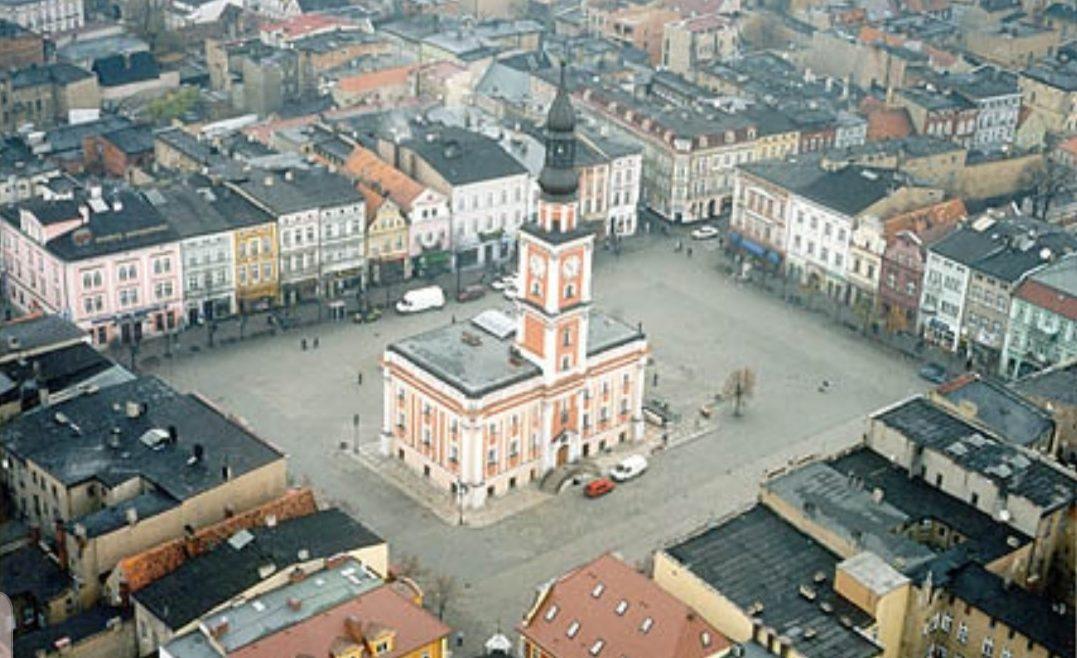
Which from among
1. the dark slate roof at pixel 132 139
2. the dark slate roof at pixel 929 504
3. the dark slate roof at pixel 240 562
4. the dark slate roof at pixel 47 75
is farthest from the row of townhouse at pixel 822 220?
the dark slate roof at pixel 47 75

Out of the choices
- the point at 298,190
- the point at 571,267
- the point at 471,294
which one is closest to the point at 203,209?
the point at 298,190

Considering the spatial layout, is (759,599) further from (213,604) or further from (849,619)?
(213,604)

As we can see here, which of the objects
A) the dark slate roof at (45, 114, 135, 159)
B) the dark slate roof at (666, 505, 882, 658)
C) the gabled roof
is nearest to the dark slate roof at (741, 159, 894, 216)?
the gabled roof

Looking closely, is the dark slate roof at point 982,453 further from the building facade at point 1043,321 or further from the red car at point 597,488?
the building facade at point 1043,321

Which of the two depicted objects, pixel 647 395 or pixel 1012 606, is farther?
pixel 647 395

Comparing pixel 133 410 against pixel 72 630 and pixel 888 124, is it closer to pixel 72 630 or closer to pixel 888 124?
pixel 72 630

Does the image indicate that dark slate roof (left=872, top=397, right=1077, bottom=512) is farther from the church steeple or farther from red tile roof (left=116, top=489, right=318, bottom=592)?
red tile roof (left=116, top=489, right=318, bottom=592)
